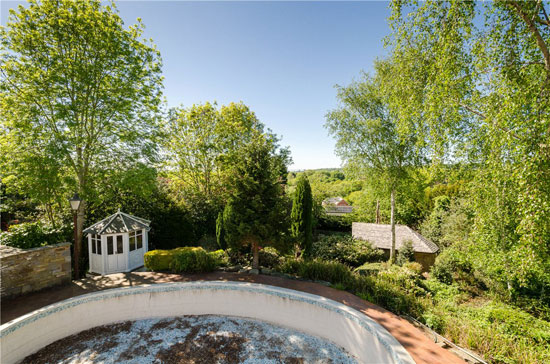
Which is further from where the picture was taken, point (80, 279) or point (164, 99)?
point (164, 99)

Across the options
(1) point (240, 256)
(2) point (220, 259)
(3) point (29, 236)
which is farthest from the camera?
(1) point (240, 256)

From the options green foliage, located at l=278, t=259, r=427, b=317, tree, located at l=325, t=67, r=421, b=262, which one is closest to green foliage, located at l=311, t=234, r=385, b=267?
tree, located at l=325, t=67, r=421, b=262

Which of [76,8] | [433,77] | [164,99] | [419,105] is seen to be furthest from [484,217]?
[76,8]

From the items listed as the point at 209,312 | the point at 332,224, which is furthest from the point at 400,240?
the point at 209,312

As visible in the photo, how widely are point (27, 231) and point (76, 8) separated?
25.6ft

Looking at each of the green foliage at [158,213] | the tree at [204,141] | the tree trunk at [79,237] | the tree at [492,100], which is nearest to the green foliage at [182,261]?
the tree trunk at [79,237]

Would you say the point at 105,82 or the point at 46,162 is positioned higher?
the point at 105,82

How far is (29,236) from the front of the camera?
7.35 meters

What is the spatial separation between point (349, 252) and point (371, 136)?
6.47 m

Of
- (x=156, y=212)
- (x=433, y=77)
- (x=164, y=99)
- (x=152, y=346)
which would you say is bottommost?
(x=152, y=346)

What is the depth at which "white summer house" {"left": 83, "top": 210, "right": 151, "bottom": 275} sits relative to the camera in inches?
343

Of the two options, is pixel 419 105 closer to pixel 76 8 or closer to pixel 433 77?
pixel 433 77

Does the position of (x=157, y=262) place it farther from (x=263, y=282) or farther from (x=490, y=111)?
(x=490, y=111)

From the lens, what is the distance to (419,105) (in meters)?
6.51
